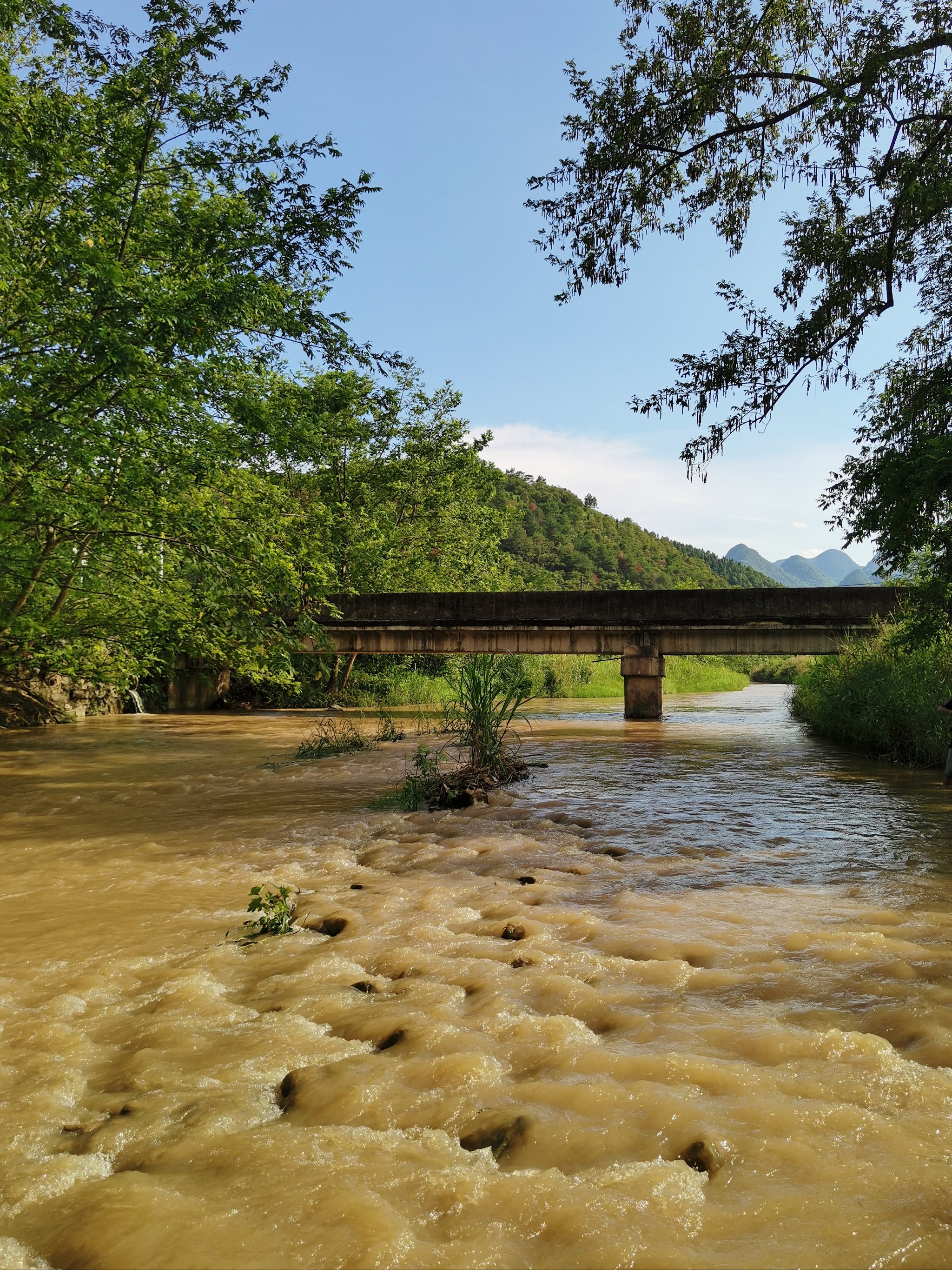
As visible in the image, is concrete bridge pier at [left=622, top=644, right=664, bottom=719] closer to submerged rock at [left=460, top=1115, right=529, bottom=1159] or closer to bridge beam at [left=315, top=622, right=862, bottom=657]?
bridge beam at [left=315, top=622, right=862, bottom=657]

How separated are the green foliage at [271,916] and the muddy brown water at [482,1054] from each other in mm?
138

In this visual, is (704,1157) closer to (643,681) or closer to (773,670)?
(643,681)

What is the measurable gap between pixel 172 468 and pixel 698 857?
7082mm

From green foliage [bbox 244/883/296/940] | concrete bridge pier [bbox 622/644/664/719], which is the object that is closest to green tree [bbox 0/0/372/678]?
green foliage [bbox 244/883/296/940]

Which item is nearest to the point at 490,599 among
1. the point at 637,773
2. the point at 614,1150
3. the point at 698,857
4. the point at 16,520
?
the point at 637,773

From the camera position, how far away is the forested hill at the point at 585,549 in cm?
6525

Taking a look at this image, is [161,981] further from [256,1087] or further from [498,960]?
[498,960]

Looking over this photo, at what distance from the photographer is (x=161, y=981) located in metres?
3.17

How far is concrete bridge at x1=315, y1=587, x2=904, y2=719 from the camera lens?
18062 mm

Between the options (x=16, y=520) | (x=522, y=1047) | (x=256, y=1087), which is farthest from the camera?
(x=16, y=520)

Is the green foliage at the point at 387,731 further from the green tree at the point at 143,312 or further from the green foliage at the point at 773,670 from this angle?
the green foliage at the point at 773,670

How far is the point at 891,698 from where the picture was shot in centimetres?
1101

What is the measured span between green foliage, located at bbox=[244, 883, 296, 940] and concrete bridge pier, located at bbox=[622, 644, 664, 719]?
620 inches

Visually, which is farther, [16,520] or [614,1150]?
[16,520]
